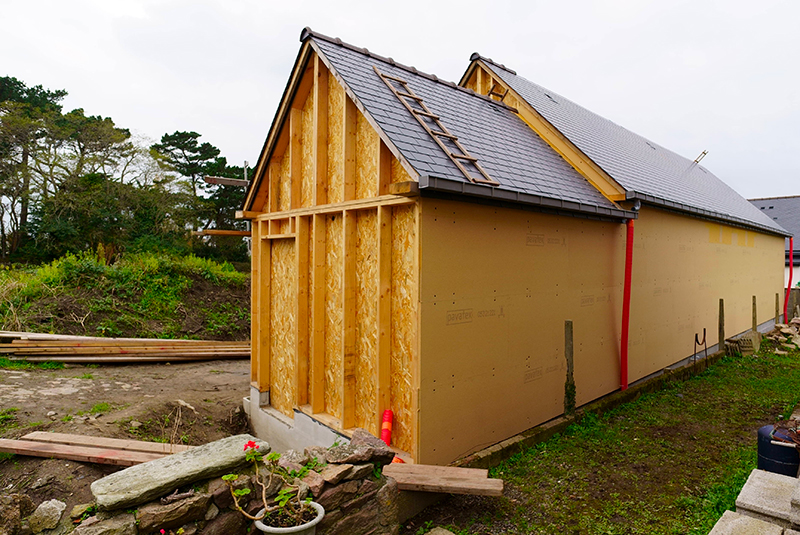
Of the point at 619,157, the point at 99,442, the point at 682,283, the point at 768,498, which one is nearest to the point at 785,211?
the point at 682,283

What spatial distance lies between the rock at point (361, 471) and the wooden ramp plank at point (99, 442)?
3242 millimetres

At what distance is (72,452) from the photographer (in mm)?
5891

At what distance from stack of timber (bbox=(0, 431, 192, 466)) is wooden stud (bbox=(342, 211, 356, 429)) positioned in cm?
239

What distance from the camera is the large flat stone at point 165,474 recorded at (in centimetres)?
302

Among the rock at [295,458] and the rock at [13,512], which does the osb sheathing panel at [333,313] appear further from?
the rock at [13,512]

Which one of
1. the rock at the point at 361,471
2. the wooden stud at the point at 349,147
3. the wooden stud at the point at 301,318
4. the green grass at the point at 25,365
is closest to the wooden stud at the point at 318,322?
the wooden stud at the point at 301,318

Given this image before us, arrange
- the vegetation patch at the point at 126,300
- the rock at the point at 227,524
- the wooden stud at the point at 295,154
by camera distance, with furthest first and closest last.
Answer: the vegetation patch at the point at 126,300 < the wooden stud at the point at 295,154 < the rock at the point at 227,524

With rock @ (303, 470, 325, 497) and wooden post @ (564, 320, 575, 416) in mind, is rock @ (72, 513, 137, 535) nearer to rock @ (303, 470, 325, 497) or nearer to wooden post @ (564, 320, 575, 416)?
rock @ (303, 470, 325, 497)

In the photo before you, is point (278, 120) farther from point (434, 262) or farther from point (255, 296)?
point (434, 262)

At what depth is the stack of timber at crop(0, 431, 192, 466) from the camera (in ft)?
18.8

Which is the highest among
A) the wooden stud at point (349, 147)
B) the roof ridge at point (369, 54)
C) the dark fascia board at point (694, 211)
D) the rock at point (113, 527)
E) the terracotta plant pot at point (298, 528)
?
the roof ridge at point (369, 54)

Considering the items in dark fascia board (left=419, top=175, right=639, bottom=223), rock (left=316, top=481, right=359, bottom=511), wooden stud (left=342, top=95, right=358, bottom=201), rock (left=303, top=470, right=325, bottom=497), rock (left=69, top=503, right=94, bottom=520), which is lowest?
rock (left=316, top=481, right=359, bottom=511)

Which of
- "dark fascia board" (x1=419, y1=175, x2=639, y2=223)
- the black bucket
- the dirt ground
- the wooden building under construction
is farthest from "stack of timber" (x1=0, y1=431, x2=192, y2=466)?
the black bucket

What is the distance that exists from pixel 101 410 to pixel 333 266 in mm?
5026
